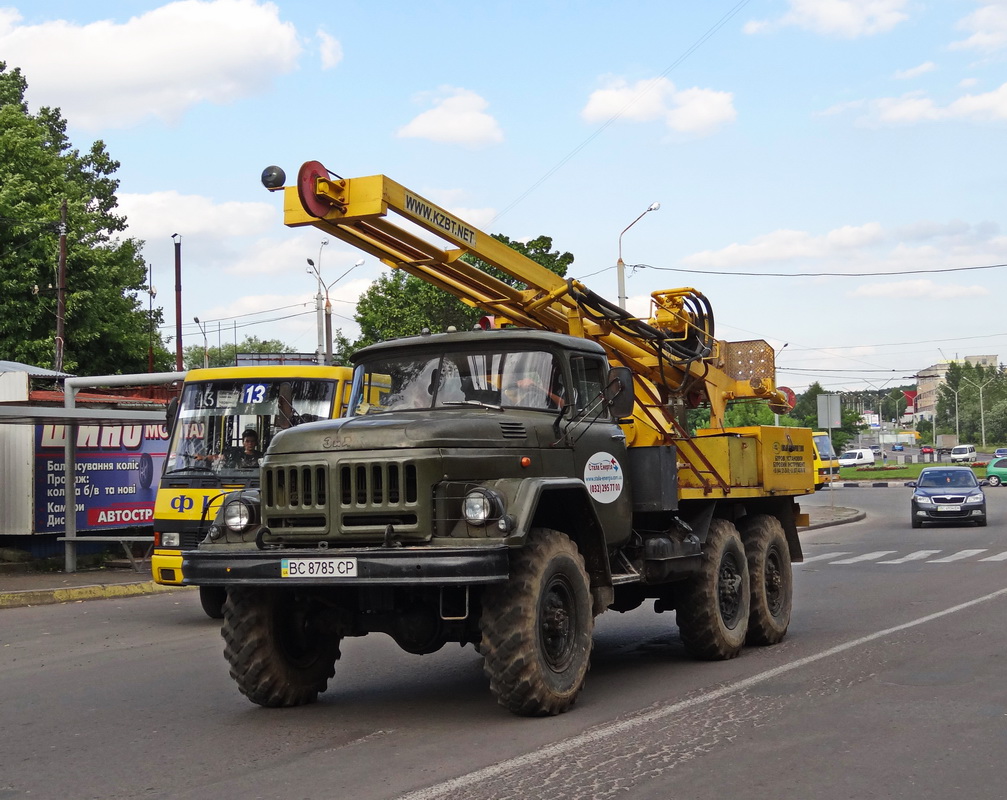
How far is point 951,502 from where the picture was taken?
3086 cm

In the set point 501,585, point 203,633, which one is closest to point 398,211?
point 501,585

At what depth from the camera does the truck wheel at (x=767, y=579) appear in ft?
35.4

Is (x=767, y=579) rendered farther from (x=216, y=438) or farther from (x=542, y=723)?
(x=216, y=438)

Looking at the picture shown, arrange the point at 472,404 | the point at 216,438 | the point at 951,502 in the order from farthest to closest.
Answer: the point at 951,502, the point at 216,438, the point at 472,404

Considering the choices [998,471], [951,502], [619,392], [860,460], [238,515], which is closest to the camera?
[238,515]

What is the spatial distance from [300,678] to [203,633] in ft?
16.4

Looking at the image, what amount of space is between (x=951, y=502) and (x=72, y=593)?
22.3 meters

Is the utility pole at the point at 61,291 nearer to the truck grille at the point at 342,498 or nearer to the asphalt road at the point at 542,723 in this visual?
the asphalt road at the point at 542,723

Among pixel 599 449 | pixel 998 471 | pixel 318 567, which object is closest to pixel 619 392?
pixel 599 449

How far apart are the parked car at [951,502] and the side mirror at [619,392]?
24451 millimetres

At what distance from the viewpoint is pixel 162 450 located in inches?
845

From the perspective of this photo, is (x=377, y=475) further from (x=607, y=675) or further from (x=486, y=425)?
(x=607, y=675)

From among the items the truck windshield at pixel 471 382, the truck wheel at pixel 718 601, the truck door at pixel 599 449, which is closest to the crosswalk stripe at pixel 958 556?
the truck wheel at pixel 718 601

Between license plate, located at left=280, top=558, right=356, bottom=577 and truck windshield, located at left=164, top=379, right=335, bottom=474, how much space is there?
597 centimetres
